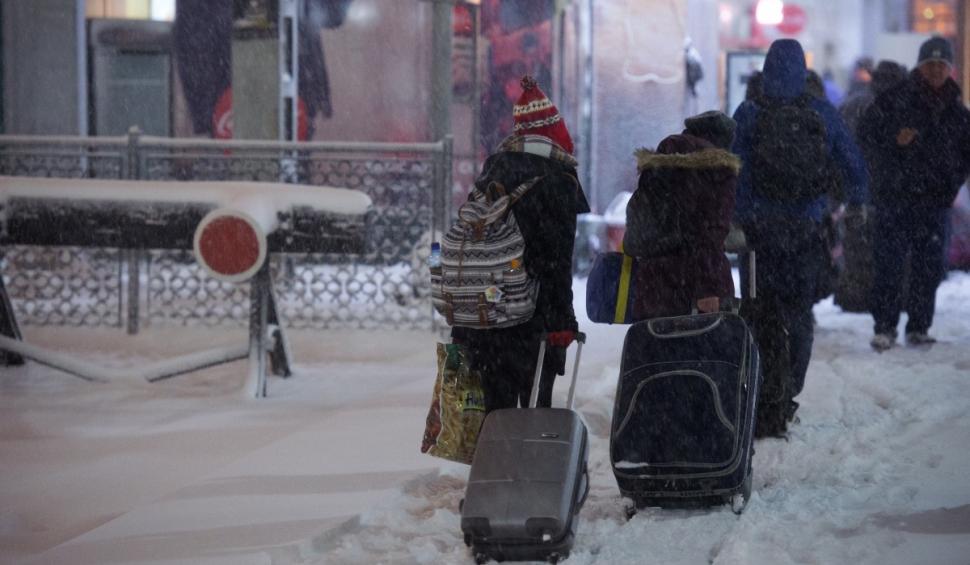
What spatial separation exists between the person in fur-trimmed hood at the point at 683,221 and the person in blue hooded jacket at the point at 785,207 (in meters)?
0.96

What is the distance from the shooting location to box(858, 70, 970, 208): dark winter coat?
370 inches

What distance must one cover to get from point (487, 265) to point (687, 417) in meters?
0.96

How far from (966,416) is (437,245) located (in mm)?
3514

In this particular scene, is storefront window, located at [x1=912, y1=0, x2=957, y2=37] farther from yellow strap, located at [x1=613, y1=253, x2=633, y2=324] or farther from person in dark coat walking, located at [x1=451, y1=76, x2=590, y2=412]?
person in dark coat walking, located at [x1=451, y1=76, x2=590, y2=412]

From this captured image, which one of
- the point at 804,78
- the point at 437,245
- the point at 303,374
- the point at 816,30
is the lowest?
the point at 303,374

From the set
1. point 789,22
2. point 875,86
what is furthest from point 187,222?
point 789,22

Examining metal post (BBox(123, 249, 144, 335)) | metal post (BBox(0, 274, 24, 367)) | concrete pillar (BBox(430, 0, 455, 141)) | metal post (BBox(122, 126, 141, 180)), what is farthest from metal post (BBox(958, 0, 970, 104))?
metal post (BBox(0, 274, 24, 367))

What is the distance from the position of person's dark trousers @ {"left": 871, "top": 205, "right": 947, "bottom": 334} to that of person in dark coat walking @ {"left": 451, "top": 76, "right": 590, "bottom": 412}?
16.2ft

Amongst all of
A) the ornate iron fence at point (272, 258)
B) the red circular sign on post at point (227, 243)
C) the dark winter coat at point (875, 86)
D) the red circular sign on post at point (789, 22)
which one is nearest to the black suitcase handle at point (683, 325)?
the red circular sign on post at point (227, 243)

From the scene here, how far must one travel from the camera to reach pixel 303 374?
912 centimetres

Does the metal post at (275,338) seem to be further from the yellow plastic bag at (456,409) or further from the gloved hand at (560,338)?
the gloved hand at (560,338)

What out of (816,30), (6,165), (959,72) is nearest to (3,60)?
(6,165)

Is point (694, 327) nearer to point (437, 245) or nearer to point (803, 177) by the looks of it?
point (437, 245)

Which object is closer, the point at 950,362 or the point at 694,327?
the point at 694,327
